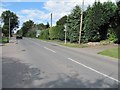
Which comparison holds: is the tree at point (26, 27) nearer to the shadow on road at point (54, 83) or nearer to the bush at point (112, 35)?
the bush at point (112, 35)

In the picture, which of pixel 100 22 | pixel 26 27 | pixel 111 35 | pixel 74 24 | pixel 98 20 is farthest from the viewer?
pixel 26 27

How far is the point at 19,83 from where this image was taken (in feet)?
33.1

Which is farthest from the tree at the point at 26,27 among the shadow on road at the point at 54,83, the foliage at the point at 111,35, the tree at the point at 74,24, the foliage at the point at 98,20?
the shadow on road at the point at 54,83

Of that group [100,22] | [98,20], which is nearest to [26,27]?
[98,20]

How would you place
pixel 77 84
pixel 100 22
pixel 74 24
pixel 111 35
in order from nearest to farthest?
pixel 77 84 → pixel 111 35 → pixel 100 22 → pixel 74 24

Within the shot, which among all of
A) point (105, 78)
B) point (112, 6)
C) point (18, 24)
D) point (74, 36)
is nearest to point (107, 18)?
point (112, 6)

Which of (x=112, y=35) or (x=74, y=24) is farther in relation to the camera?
(x=74, y=24)

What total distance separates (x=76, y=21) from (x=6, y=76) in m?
39.3

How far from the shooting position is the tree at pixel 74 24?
49531 mm

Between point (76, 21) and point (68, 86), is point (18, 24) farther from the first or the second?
point (68, 86)

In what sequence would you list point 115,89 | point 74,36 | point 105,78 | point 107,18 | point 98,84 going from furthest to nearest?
point 74,36 → point 107,18 → point 105,78 → point 98,84 → point 115,89

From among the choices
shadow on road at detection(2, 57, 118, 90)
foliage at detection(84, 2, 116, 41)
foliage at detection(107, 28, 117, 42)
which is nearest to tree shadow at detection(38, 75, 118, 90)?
shadow on road at detection(2, 57, 118, 90)

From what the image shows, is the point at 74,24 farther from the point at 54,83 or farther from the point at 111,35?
the point at 54,83

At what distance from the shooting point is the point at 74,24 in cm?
5059
